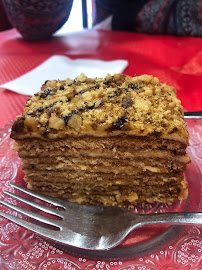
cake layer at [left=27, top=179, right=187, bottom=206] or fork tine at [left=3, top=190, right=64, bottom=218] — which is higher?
fork tine at [left=3, top=190, right=64, bottom=218]

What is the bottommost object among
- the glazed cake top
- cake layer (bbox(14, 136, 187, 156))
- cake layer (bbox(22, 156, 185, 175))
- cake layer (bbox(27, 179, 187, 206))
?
cake layer (bbox(27, 179, 187, 206))

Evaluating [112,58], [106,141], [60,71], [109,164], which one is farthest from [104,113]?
[112,58]

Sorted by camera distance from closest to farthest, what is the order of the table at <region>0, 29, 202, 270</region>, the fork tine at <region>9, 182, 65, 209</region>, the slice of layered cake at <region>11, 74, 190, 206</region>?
1. the table at <region>0, 29, 202, 270</region>
2. the slice of layered cake at <region>11, 74, 190, 206</region>
3. the fork tine at <region>9, 182, 65, 209</region>

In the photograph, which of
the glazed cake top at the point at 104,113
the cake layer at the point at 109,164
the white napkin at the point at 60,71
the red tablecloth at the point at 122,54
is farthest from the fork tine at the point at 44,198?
the white napkin at the point at 60,71

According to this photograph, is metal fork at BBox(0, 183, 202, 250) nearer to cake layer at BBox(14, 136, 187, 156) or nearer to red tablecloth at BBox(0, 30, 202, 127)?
cake layer at BBox(14, 136, 187, 156)

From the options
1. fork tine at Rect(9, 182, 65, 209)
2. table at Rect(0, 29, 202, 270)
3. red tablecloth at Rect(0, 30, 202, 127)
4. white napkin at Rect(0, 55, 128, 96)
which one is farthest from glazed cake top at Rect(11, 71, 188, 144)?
white napkin at Rect(0, 55, 128, 96)

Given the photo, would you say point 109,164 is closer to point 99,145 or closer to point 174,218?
point 99,145

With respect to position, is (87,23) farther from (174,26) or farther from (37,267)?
(37,267)

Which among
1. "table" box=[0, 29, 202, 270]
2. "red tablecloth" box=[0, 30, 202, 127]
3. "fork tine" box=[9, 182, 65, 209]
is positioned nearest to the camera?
"table" box=[0, 29, 202, 270]

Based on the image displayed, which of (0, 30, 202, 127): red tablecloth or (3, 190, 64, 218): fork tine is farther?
(0, 30, 202, 127): red tablecloth
